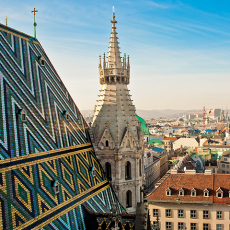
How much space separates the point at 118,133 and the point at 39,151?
9660 millimetres

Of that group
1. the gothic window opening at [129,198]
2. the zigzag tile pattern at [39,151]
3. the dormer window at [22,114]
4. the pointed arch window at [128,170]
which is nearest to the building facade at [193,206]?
the gothic window opening at [129,198]

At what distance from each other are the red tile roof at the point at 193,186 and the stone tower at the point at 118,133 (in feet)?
48.2

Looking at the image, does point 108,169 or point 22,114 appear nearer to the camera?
point 22,114

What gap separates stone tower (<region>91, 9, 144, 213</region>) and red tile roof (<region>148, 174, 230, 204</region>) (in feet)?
48.2

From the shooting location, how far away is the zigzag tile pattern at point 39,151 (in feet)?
51.6

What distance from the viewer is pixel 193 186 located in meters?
42.9

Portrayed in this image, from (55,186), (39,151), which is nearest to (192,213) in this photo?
(55,186)

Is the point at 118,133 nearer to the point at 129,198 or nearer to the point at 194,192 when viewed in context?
the point at 129,198

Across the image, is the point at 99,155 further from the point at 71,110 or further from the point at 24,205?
the point at 24,205

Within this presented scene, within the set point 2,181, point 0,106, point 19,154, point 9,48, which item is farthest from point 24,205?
point 9,48

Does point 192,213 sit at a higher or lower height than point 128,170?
lower

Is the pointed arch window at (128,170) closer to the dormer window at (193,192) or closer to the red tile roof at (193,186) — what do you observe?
the red tile roof at (193,186)

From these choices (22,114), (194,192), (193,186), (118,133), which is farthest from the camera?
(193,186)

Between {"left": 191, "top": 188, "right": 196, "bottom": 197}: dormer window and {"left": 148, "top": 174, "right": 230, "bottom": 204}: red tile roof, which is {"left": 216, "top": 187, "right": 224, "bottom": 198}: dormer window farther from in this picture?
{"left": 191, "top": 188, "right": 196, "bottom": 197}: dormer window
